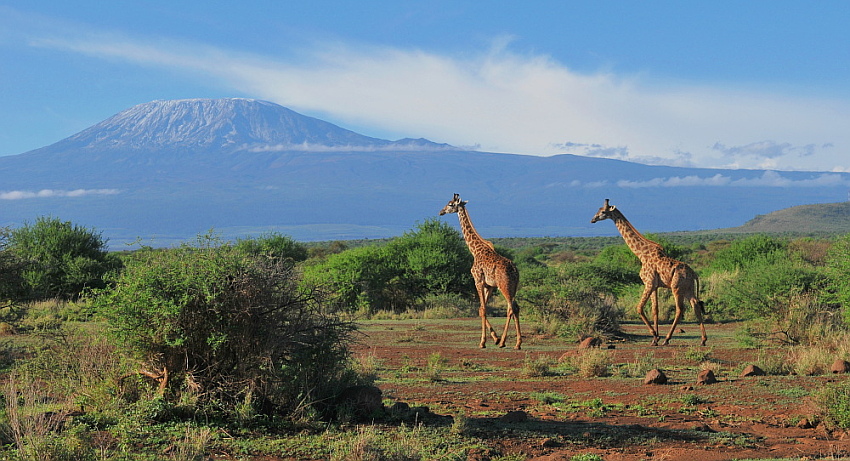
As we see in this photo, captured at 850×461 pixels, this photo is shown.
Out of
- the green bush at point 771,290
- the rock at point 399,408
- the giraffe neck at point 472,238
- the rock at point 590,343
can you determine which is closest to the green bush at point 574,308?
the rock at point 590,343

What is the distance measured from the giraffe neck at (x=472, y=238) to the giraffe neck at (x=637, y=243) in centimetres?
310

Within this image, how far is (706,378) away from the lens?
12883 mm

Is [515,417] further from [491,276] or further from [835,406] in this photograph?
[491,276]

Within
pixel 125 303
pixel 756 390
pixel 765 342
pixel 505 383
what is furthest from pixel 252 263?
pixel 765 342

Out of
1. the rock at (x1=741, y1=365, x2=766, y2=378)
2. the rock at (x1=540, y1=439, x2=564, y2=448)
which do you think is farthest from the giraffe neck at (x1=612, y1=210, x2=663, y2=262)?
the rock at (x1=540, y1=439, x2=564, y2=448)

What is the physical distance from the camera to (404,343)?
761 inches

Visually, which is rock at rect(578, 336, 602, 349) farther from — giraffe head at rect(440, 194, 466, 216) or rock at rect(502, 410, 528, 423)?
rock at rect(502, 410, 528, 423)

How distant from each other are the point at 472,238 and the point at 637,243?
376cm

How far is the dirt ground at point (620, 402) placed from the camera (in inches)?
352

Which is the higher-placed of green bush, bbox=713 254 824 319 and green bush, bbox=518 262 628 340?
green bush, bbox=713 254 824 319

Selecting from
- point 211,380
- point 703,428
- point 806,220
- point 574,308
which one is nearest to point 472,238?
point 574,308

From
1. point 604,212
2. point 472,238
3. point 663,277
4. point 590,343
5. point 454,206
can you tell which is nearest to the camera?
point 590,343

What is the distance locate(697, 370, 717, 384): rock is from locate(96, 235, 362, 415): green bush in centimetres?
629

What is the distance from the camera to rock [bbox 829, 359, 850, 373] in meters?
13.4
